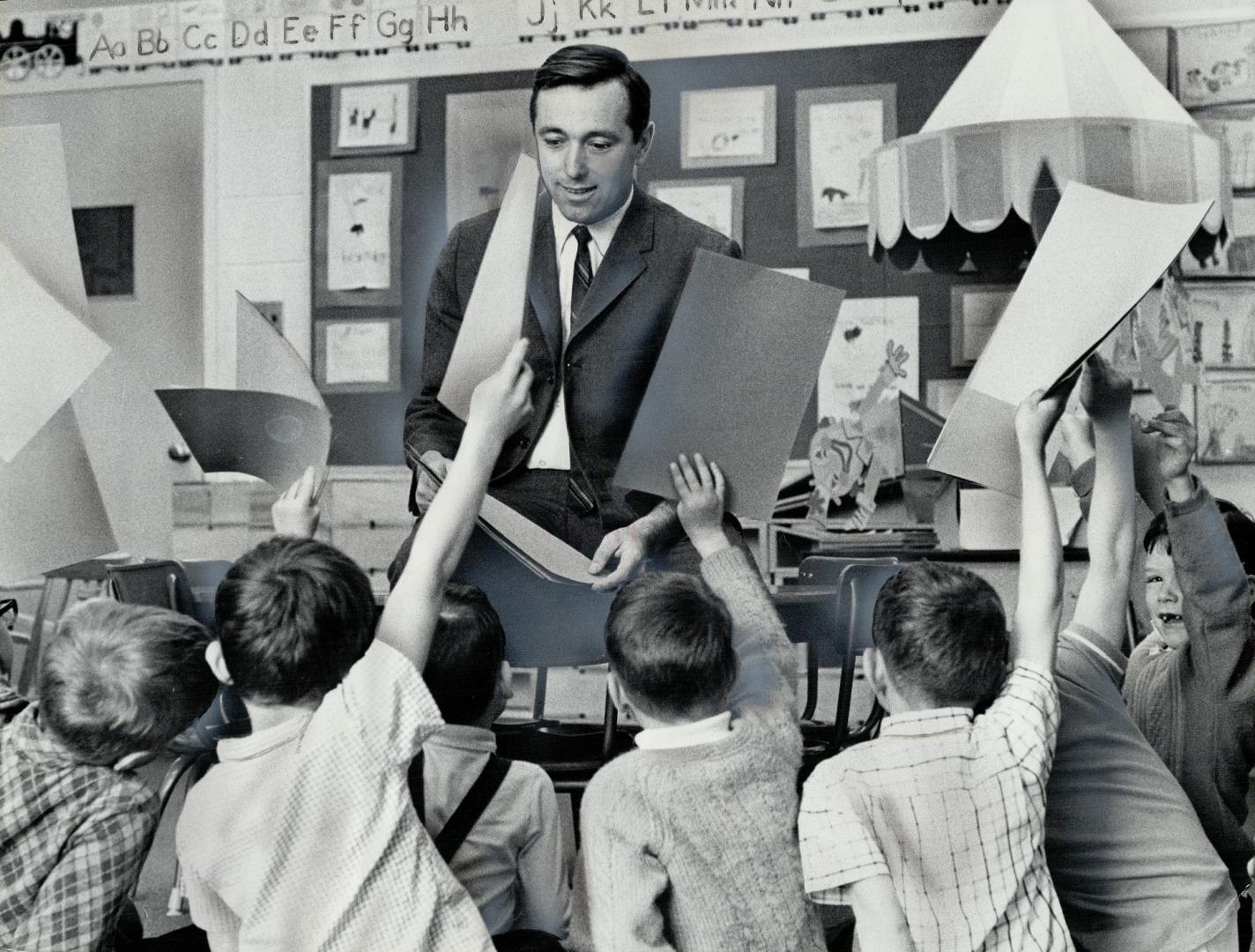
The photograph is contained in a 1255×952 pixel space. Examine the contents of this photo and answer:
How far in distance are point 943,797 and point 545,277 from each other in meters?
1.13

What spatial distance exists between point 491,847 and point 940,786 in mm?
694

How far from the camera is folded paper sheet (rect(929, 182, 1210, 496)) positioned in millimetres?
2217

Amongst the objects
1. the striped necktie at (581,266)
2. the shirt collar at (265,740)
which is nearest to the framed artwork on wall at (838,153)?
the striped necktie at (581,266)

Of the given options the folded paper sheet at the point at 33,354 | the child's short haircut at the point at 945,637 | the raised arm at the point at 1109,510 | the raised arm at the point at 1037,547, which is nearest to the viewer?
the child's short haircut at the point at 945,637

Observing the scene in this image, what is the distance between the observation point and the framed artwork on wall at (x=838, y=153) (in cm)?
232

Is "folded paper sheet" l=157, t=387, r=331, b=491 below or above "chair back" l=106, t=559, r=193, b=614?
above

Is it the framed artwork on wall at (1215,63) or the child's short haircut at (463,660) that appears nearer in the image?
the child's short haircut at (463,660)

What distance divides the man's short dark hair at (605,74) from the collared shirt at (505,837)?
111 centimetres

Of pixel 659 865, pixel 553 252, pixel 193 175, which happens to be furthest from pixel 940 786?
pixel 193 175

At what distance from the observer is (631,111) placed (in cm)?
233

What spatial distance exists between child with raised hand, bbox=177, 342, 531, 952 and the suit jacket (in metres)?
0.26

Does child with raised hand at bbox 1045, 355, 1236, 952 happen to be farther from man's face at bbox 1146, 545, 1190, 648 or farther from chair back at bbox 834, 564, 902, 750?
chair back at bbox 834, 564, 902, 750

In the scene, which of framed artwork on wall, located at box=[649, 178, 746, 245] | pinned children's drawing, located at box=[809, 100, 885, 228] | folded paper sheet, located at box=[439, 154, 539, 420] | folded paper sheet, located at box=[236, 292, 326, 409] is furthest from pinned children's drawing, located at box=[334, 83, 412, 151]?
pinned children's drawing, located at box=[809, 100, 885, 228]

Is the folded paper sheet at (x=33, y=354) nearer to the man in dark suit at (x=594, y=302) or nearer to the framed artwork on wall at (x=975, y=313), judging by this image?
the man in dark suit at (x=594, y=302)
